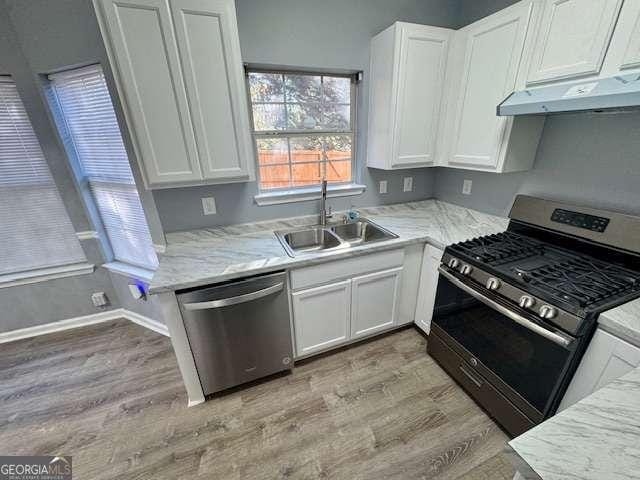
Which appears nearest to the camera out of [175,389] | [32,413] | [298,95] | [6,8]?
[6,8]

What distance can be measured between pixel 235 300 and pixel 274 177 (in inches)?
42.1

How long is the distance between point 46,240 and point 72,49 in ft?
4.96

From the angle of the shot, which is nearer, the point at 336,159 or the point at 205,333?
the point at 205,333

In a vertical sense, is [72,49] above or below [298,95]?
above

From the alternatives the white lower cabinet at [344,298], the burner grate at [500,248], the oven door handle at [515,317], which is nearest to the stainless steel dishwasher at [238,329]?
the white lower cabinet at [344,298]

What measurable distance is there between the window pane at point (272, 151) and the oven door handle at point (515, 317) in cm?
145

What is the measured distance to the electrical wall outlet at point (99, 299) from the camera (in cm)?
235

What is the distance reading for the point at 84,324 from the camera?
239 cm

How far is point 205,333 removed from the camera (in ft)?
4.97

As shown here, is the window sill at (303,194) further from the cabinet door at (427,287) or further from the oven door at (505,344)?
the oven door at (505,344)

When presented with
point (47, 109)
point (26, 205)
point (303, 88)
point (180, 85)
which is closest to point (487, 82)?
point (303, 88)

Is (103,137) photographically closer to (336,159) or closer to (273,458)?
(336,159)

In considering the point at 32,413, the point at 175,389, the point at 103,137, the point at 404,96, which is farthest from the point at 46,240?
the point at 404,96

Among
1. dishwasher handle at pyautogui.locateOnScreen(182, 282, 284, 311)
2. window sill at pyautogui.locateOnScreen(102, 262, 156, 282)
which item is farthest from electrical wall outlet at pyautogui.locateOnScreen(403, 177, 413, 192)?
window sill at pyautogui.locateOnScreen(102, 262, 156, 282)
